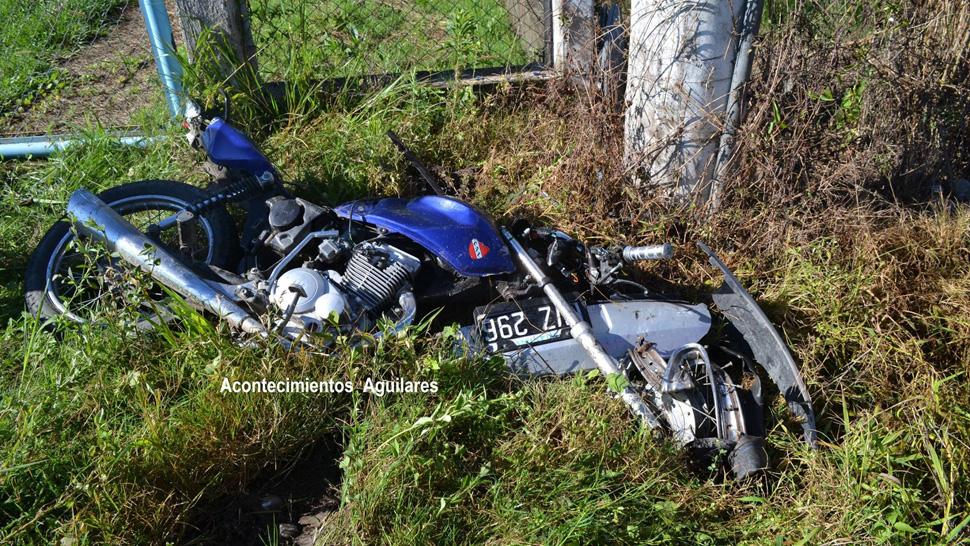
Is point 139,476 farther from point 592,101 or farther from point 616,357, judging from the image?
point 592,101

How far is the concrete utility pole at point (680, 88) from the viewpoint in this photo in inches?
142

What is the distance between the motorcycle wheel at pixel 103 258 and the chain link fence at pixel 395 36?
4.69ft

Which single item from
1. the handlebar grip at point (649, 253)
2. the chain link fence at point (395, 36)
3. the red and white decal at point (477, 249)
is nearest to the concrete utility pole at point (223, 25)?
the chain link fence at point (395, 36)

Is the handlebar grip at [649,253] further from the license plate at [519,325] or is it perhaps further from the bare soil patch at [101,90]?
the bare soil patch at [101,90]

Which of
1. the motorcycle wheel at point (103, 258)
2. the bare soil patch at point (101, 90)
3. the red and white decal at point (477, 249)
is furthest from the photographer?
the bare soil patch at point (101, 90)

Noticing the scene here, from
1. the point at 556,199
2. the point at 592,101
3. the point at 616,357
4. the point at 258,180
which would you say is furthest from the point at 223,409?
the point at 592,101

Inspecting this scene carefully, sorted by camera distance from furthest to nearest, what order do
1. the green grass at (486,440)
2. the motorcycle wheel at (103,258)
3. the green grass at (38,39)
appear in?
1. the green grass at (38,39)
2. the motorcycle wheel at (103,258)
3. the green grass at (486,440)

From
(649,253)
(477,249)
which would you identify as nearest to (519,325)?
(477,249)

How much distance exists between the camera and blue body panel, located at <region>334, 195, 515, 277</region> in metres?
3.28

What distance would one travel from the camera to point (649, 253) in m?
3.27

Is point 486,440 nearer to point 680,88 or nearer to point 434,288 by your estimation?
point 434,288

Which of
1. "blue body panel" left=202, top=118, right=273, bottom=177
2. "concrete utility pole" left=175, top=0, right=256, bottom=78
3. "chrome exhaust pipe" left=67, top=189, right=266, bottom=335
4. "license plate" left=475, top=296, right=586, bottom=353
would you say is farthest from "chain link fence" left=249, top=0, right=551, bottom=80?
"license plate" left=475, top=296, right=586, bottom=353

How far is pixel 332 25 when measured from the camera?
5.04 meters

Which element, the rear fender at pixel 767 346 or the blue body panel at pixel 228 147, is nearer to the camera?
the rear fender at pixel 767 346
